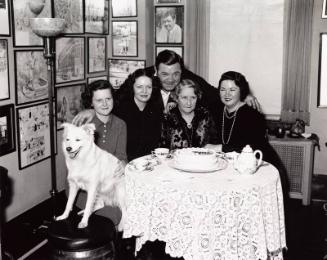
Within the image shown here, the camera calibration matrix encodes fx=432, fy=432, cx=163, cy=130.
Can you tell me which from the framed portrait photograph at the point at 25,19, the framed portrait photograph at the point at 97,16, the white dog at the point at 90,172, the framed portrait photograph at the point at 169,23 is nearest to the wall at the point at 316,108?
the framed portrait photograph at the point at 169,23

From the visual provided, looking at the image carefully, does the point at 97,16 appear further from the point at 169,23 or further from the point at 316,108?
the point at 316,108

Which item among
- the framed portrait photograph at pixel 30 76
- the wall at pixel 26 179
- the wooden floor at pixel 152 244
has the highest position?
the framed portrait photograph at pixel 30 76

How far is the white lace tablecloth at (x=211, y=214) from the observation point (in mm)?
2641

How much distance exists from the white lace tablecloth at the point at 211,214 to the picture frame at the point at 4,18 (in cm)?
197

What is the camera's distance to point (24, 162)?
4.25m

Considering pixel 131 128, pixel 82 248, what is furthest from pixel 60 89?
pixel 82 248

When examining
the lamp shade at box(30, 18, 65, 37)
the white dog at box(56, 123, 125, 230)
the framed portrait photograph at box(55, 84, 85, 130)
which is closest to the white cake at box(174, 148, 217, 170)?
the white dog at box(56, 123, 125, 230)

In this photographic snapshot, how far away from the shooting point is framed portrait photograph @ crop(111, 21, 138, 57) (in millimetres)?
5781

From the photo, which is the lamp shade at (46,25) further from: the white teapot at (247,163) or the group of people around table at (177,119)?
the white teapot at (247,163)

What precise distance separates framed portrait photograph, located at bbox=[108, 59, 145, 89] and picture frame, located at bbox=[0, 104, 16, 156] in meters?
2.13

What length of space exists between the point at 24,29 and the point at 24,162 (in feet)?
4.21

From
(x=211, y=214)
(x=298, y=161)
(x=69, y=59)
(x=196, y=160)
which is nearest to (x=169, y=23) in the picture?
(x=69, y=59)

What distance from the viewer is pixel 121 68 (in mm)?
5902

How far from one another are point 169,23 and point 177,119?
2.39 m
